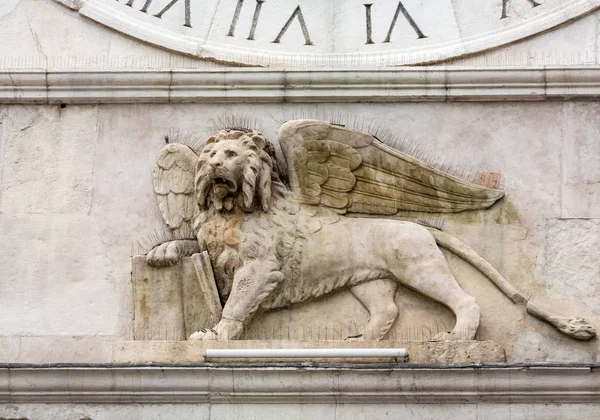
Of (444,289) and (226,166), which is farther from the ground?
(226,166)

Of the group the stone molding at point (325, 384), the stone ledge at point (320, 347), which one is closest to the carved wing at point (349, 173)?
the stone ledge at point (320, 347)

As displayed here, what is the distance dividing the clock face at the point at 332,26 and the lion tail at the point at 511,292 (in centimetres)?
126

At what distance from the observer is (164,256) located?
11.9 m

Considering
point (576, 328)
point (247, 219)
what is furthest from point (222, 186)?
point (576, 328)

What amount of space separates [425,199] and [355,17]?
1.41 metres

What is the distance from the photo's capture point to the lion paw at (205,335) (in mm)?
11680

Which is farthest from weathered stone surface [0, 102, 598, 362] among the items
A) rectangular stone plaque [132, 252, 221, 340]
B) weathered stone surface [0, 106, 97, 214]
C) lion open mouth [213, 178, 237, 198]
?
lion open mouth [213, 178, 237, 198]

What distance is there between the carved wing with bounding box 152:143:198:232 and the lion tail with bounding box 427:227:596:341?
150cm

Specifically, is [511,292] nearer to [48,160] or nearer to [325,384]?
[325,384]

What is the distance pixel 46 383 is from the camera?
1156 cm

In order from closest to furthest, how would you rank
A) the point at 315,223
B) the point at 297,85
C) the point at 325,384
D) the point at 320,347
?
the point at 325,384 < the point at 320,347 < the point at 315,223 < the point at 297,85

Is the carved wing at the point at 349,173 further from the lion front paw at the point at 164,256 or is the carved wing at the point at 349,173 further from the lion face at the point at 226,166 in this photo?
the lion front paw at the point at 164,256

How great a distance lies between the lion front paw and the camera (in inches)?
469

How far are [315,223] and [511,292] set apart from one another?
1.27 metres
